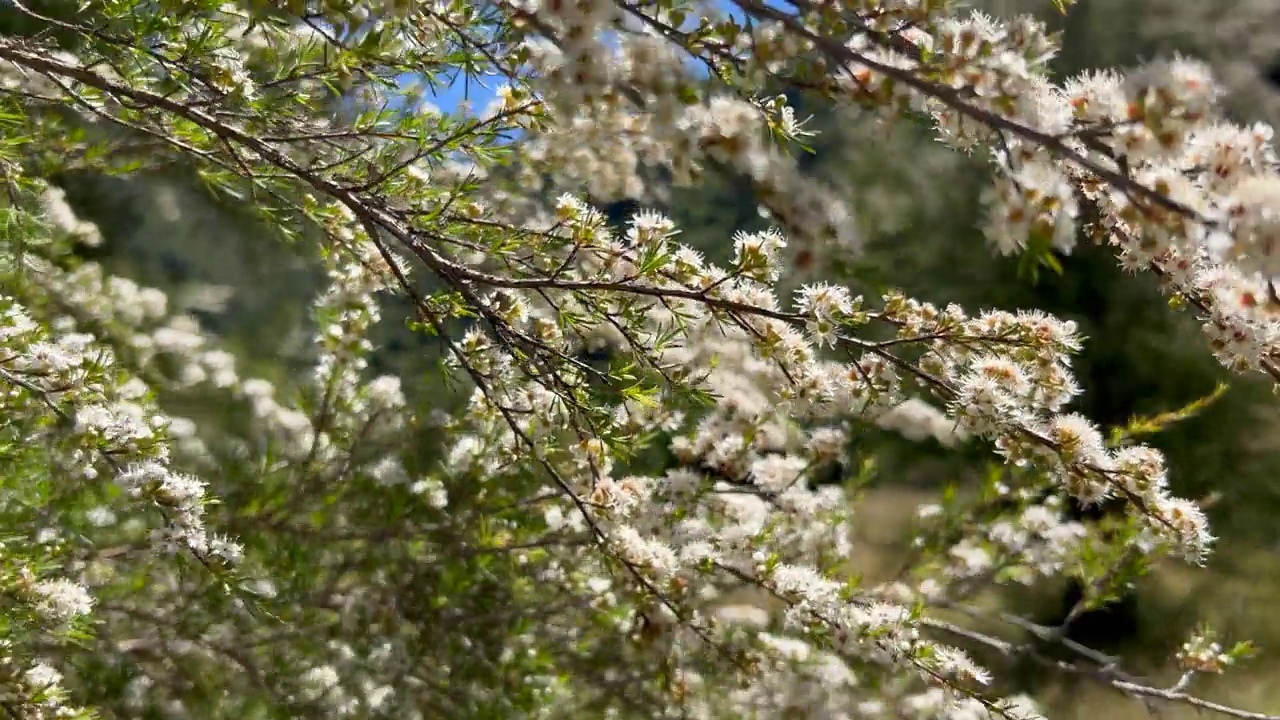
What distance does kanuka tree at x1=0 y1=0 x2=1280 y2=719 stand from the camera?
1.03 m

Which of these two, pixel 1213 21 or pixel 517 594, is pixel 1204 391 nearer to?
pixel 1213 21

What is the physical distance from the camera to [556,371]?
1.86 m

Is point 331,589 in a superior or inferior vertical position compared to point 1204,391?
inferior

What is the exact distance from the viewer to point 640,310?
172 centimetres

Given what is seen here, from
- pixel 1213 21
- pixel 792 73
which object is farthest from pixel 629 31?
pixel 1213 21

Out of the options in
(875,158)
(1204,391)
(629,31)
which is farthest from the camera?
(875,158)

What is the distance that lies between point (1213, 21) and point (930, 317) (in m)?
9.03

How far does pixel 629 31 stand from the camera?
1060mm

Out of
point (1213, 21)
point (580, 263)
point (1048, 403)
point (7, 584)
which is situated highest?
point (1213, 21)

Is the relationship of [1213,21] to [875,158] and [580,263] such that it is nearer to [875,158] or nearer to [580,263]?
[875,158]

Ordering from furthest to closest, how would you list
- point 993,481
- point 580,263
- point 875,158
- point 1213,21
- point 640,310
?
point 875,158 → point 1213,21 → point 993,481 → point 580,263 → point 640,310

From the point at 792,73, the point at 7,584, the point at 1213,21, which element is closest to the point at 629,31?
the point at 792,73

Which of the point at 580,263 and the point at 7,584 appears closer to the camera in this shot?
the point at 7,584

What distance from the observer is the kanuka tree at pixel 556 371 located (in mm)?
1027
